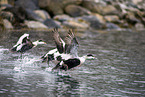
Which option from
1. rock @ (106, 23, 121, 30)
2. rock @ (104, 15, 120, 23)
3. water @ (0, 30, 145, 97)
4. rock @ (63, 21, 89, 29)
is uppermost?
rock @ (104, 15, 120, 23)

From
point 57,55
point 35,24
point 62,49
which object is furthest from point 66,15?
point 62,49

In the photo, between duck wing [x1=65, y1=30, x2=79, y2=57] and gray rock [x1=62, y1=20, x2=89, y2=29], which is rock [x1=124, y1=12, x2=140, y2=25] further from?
duck wing [x1=65, y1=30, x2=79, y2=57]

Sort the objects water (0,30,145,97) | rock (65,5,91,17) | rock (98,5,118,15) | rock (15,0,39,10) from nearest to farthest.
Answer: water (0,30,145,97) → rock (15,0,39,10) → rock (65,5,91,17) → rock (98,5,118,15)

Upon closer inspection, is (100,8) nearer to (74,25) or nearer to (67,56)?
(74,25)

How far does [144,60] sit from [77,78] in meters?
5.64

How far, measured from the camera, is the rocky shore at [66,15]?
1070 inches

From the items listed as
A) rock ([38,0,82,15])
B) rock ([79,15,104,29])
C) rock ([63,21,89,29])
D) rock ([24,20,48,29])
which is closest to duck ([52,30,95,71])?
rock ([24,20,48,29])

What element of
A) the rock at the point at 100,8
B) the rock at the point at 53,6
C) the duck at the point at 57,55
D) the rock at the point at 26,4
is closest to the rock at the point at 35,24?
the rock at the point at 26,4

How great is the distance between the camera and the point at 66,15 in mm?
35750

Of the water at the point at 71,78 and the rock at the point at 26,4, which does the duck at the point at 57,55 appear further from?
the rock at the point at 26,4

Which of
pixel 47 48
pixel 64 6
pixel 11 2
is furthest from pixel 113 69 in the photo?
pixel 64 6

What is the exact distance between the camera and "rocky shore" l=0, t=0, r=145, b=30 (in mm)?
27172

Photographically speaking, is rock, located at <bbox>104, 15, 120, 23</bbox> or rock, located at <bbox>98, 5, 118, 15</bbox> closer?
rock, located at <bbox>104, 15, 120, 23</bbox>

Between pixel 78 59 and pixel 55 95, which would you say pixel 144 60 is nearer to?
pixel 78 59
